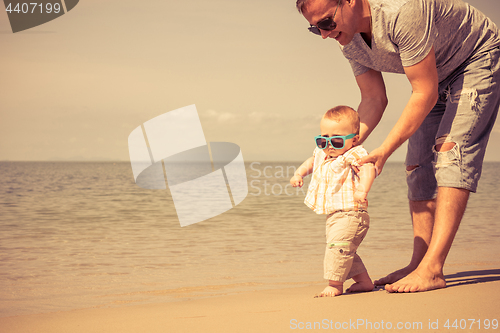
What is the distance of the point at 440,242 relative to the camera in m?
2.27

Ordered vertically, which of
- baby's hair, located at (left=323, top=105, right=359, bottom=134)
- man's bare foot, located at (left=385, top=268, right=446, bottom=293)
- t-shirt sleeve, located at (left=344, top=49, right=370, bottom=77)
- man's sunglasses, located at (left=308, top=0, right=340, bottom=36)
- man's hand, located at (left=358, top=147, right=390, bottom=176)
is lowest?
man's bare foot, located at (left=385, top=268, right=446, bottom=293)

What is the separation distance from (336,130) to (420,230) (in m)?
0.97

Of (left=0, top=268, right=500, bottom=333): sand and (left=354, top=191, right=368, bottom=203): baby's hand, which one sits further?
(left=354, top=191, right=368, bottom=203): baby's hand

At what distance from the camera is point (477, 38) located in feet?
7.57

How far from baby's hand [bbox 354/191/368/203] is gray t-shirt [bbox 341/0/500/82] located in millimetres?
670

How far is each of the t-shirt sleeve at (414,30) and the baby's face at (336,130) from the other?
43cm

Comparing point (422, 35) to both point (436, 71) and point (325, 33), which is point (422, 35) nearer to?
point (436, 71)

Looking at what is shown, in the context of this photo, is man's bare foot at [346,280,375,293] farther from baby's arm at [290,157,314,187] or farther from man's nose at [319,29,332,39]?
man's nose at [319,29,332,39]

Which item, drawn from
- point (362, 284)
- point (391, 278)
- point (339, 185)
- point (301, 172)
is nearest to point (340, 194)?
point (339, 185)

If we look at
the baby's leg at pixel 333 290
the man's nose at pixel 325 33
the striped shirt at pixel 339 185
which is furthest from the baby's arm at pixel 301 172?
the man's nose at pixel 325 33

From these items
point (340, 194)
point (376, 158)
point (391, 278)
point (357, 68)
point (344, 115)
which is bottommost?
point (391, 278)

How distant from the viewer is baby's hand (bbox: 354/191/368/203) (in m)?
2.11

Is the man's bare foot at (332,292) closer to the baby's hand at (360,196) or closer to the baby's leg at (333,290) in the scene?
the baby's leg at (333,290)

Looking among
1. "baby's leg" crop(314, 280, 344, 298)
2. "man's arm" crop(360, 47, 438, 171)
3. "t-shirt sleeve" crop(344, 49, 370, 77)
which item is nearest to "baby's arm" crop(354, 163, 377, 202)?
"man's arm" crop(360, 47, 438, 171)
